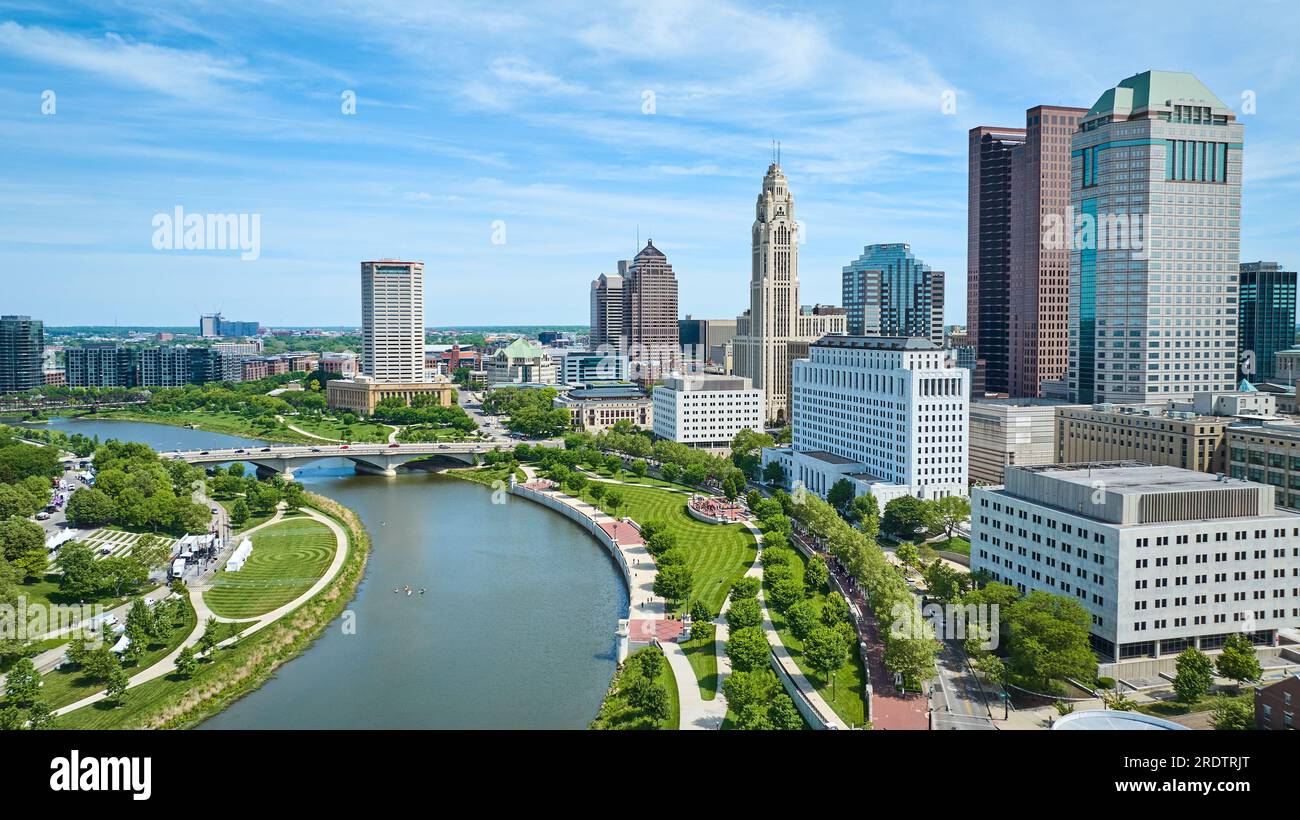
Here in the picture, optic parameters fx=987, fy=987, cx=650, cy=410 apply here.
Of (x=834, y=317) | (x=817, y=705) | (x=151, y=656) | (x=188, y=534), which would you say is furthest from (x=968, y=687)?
(x=834, y=317)

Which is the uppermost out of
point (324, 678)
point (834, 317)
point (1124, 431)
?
point (834, 317)

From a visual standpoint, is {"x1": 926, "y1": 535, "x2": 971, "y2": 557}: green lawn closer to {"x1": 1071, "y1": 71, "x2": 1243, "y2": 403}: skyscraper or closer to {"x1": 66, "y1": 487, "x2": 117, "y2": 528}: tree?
{"x1": 1071, "y1": 71, "x2": 1243, "y2": 403}: skyscraper

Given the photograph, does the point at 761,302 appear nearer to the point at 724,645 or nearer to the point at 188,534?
the point at 188,534

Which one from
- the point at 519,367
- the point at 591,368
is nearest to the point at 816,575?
the point at 591,368

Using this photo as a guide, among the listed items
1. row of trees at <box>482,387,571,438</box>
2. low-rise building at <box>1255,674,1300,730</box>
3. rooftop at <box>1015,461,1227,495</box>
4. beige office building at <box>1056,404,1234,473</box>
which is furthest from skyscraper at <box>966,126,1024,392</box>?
low-rise building at <box>1255,674,1300,730</box>

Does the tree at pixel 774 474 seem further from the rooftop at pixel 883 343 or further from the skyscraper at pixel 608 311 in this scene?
the skyscraper at pixel 608 311
